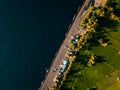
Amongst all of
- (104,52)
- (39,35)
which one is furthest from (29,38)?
(104,52)

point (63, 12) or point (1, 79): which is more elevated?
point (63, 12)

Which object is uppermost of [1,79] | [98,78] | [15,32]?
[15,32]

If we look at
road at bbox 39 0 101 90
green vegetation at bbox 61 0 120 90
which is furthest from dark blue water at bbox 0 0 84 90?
green vegetation at bbox 61 0 120 90

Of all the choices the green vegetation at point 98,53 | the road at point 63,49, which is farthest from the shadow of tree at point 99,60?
the road at point 63,49

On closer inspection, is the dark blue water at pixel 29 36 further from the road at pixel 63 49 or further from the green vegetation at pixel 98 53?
the green vegetation at pixel 98 53

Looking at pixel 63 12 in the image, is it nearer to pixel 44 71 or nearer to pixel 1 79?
pixel 44 71

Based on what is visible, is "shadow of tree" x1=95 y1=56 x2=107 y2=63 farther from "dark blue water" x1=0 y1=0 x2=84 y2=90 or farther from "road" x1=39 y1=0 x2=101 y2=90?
"dark blue water" x1=0 y1=0 x2=84 y2=90
